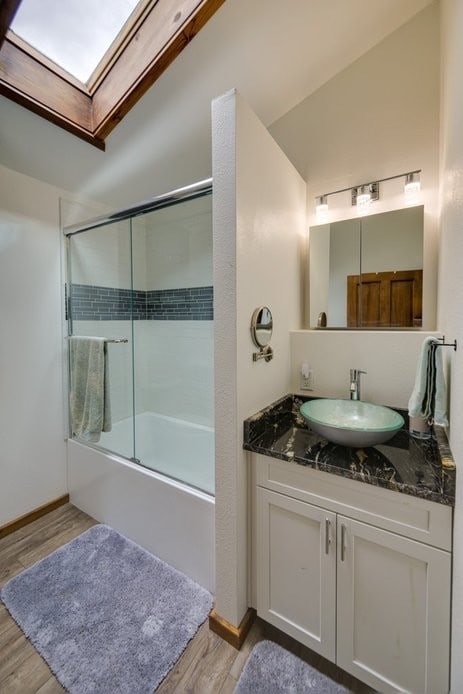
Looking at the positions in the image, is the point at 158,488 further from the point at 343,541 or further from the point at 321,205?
the point at 321,205

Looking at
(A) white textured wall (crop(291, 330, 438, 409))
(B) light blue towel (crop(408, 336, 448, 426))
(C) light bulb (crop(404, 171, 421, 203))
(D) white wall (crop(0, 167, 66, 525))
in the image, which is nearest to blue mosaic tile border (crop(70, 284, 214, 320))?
(D) white wall (crop(0, 167, 66, 525))

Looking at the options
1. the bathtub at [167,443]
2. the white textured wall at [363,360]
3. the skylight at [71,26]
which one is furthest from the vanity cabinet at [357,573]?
the skylight at [71,26]

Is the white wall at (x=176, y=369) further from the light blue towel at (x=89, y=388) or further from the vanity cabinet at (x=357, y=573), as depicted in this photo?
the vanity cabinet at (x=357, y=573)

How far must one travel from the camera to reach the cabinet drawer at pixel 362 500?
892mm

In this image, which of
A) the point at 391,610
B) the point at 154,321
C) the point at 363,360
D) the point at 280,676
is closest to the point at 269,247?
the point at 363,360

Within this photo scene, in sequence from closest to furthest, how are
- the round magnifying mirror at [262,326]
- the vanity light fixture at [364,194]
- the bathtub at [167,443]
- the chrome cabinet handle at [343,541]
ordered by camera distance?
the chrome cabinet handle at [343,541], the round magnifying mirror at [262,326], the vanity light fixture at [364,194], the bathtub at [167,443]

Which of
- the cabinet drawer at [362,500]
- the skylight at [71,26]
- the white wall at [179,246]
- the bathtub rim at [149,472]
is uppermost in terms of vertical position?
the skylight at [71,26]

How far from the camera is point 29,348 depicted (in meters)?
1.94

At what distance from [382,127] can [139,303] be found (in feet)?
7.02

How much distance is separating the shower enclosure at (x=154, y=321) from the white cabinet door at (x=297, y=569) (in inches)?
36.7

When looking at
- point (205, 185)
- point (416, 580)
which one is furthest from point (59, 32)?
point (416, 580)

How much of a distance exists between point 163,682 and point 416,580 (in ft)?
3.30

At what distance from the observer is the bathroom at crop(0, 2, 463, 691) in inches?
47.4

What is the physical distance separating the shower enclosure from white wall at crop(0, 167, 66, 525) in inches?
6.4
